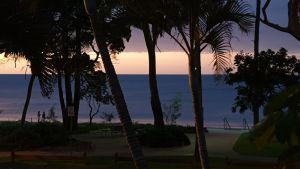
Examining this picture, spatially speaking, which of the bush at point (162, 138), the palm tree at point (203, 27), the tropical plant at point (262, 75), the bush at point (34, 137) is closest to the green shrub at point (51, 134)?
the bush at point (34, 137)

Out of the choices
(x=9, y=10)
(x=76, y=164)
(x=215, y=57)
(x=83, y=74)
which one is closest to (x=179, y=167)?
(x=76, y=164)

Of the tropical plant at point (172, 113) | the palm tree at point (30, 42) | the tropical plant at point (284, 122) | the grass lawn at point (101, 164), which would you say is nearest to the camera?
the tropical plant at point (284, 122)

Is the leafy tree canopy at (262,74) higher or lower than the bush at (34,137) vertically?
higher

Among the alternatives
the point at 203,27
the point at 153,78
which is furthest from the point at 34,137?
the point at 203,27

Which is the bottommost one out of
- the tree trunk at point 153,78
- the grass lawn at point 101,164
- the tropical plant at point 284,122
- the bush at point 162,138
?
the grass lawn at point 101,164

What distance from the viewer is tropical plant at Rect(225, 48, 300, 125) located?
2112 cm

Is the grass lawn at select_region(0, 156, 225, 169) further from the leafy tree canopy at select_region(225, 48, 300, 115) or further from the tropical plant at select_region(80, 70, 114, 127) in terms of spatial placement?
the tropical plant at select_region(80, 70, 114, 127)

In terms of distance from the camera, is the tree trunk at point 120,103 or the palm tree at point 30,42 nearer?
the tree trunk at point 120,103

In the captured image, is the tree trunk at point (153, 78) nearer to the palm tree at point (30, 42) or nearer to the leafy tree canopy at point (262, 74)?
the leafy tree canopy at point (262, 74)

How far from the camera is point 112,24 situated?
10.5 m

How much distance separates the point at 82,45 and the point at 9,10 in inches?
585

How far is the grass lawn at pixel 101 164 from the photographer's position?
14.4 meters

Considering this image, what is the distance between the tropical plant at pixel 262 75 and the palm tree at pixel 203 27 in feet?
31.8

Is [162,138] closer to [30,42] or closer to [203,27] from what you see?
[30,42]
